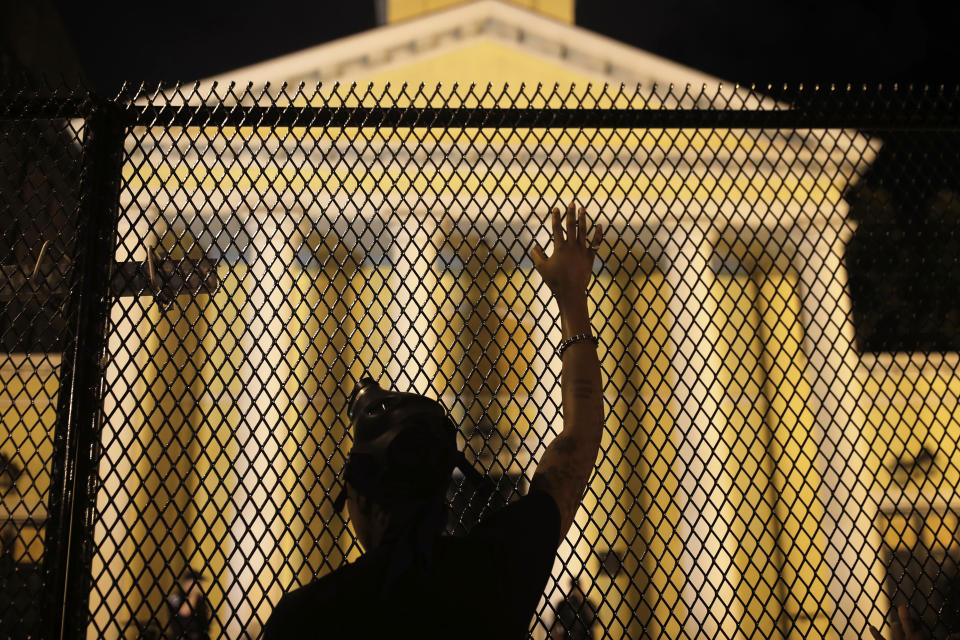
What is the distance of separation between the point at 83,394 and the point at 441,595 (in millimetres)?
1200

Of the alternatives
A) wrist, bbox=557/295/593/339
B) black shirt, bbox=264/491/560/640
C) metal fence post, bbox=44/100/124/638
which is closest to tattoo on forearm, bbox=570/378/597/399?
wrist, bbox=557/295/593/339

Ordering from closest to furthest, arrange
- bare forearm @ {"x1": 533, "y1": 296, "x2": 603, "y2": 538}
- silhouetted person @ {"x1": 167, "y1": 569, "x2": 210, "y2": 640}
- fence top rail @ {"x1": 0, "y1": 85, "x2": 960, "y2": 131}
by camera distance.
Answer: bare forearm @ {"x1": 533, "y1": 296, "x2": 603, "y2": 538}, silhouetted person @ {"x1": 167, "y1": 569, "x2": 210, "y2": 640}, fence top rail @ {"x1": 0, "y1": 85, "x2": 960, "y2": 131}

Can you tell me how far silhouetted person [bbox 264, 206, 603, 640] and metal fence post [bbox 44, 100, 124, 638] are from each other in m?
0.85

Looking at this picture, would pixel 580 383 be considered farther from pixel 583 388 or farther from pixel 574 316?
pixel 574 316

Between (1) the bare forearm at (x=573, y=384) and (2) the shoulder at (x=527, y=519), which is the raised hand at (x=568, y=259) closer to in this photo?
(1) the bare forearm at (x=573, y=384)

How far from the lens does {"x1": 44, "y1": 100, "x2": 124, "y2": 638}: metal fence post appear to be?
1.70 m

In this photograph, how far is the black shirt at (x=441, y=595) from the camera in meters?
1.14

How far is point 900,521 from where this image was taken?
9125 mm

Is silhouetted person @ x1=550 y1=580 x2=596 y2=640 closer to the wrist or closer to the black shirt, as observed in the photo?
the black shirt

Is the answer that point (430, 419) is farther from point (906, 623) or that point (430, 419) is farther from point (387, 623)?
point (906, 623)

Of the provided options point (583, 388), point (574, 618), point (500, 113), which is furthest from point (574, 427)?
point (574, 618)

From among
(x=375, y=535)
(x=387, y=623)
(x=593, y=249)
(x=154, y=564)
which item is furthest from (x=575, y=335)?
(x=154, y=564)

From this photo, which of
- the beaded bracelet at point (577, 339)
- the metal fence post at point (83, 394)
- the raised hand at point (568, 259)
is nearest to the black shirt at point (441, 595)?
the beaded bracelet at point (577, 339)

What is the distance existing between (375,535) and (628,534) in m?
9.00
